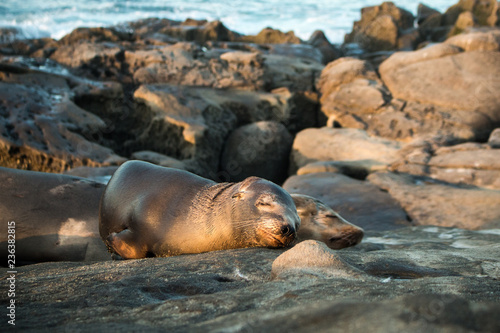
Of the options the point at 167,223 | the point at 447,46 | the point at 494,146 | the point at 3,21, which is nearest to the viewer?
the point at 167,223

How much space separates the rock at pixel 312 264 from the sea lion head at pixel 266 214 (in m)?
0.92

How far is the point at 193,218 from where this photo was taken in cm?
392

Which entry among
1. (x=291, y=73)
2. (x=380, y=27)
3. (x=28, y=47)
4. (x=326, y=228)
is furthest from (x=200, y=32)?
(x=326, y=228)

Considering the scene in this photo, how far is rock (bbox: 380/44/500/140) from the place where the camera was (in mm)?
9781

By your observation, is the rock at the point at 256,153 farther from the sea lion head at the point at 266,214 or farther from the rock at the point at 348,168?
the sea lion head at the point at 266,214

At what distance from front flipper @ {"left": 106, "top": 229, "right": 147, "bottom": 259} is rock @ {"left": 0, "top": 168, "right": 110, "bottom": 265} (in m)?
0.61

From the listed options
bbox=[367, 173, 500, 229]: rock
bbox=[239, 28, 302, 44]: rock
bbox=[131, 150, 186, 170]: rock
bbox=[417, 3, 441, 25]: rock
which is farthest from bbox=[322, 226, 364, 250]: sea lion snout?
bbox=[417, 3, 441, 25]: rock

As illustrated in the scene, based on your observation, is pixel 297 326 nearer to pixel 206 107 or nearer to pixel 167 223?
pixel 167 223

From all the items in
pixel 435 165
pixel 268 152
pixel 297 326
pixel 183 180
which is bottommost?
pixel 268 152

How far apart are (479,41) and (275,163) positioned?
5.45 meters

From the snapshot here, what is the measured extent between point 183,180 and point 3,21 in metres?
28.7

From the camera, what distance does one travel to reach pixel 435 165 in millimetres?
7293

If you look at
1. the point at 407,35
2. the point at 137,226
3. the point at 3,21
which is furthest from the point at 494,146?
the point at 3,21

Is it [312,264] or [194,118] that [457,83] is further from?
[312,264]
